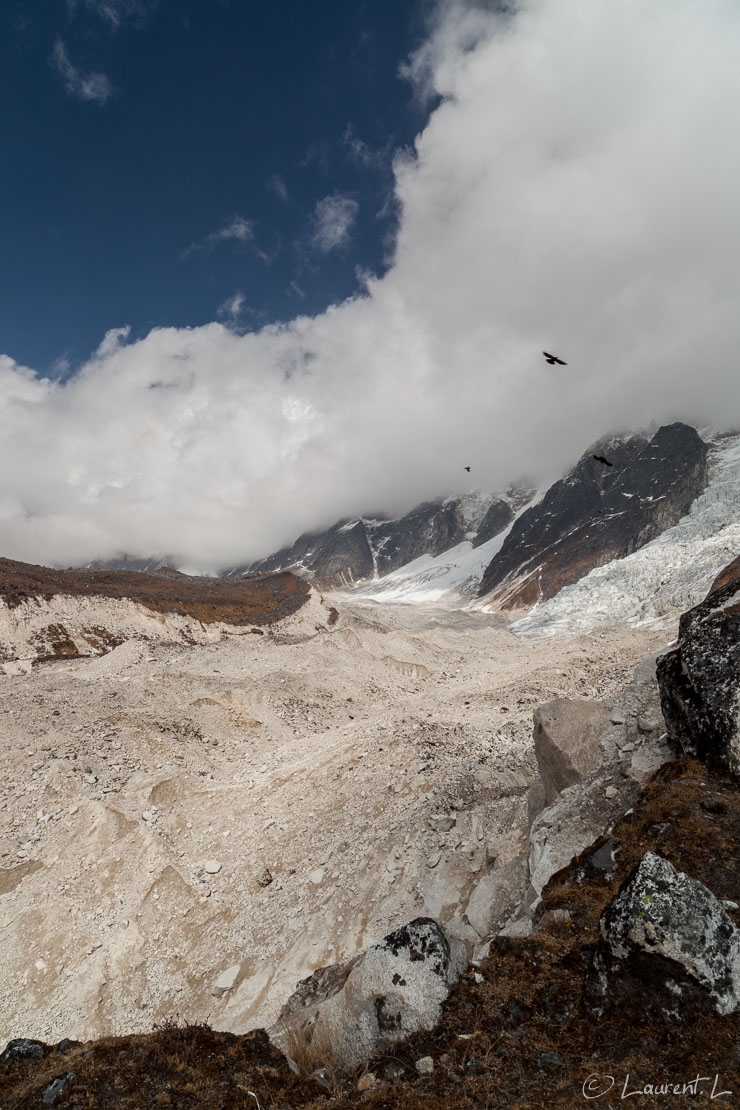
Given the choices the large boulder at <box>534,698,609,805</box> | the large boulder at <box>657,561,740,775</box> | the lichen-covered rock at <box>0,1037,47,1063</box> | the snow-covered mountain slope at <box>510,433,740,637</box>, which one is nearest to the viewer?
the lichen-covered rock at <box>0,1037,47,1063</box>

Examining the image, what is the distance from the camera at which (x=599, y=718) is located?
14.1 m

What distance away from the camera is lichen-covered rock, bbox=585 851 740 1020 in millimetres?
5145

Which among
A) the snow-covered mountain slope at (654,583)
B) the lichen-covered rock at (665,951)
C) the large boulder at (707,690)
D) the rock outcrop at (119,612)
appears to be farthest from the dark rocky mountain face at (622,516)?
the lichen-covered rock at (665,951)

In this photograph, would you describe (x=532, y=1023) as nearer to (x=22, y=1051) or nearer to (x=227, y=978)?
(x=22, y=1051)

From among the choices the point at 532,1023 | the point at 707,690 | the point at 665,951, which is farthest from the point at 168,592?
the point at 665,951

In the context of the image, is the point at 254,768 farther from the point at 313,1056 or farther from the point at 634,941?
the point at 634,941

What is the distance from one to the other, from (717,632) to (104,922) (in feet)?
59.9

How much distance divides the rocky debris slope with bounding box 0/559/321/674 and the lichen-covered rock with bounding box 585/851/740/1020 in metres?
44.6

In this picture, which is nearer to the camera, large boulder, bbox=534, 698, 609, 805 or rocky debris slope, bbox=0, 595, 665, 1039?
rocky debris slope, bbox=0, 595, 665, 1039

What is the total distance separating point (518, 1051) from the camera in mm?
5473

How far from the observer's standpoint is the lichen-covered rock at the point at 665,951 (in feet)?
16.9

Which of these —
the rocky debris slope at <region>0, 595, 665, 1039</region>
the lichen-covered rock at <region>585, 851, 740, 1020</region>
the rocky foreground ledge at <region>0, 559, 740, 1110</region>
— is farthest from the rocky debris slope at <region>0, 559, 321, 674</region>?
the lichen-covered rock at <region>585, 851, 740, 1020</region>

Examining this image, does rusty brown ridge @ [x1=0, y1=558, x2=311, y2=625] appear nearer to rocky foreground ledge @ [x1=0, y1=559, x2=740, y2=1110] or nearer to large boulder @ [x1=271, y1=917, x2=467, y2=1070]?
rocky foreground ledge @ [x1=0, y1=559, x2=740, y2=1110]

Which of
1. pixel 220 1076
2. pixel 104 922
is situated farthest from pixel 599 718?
pixel 104 922
